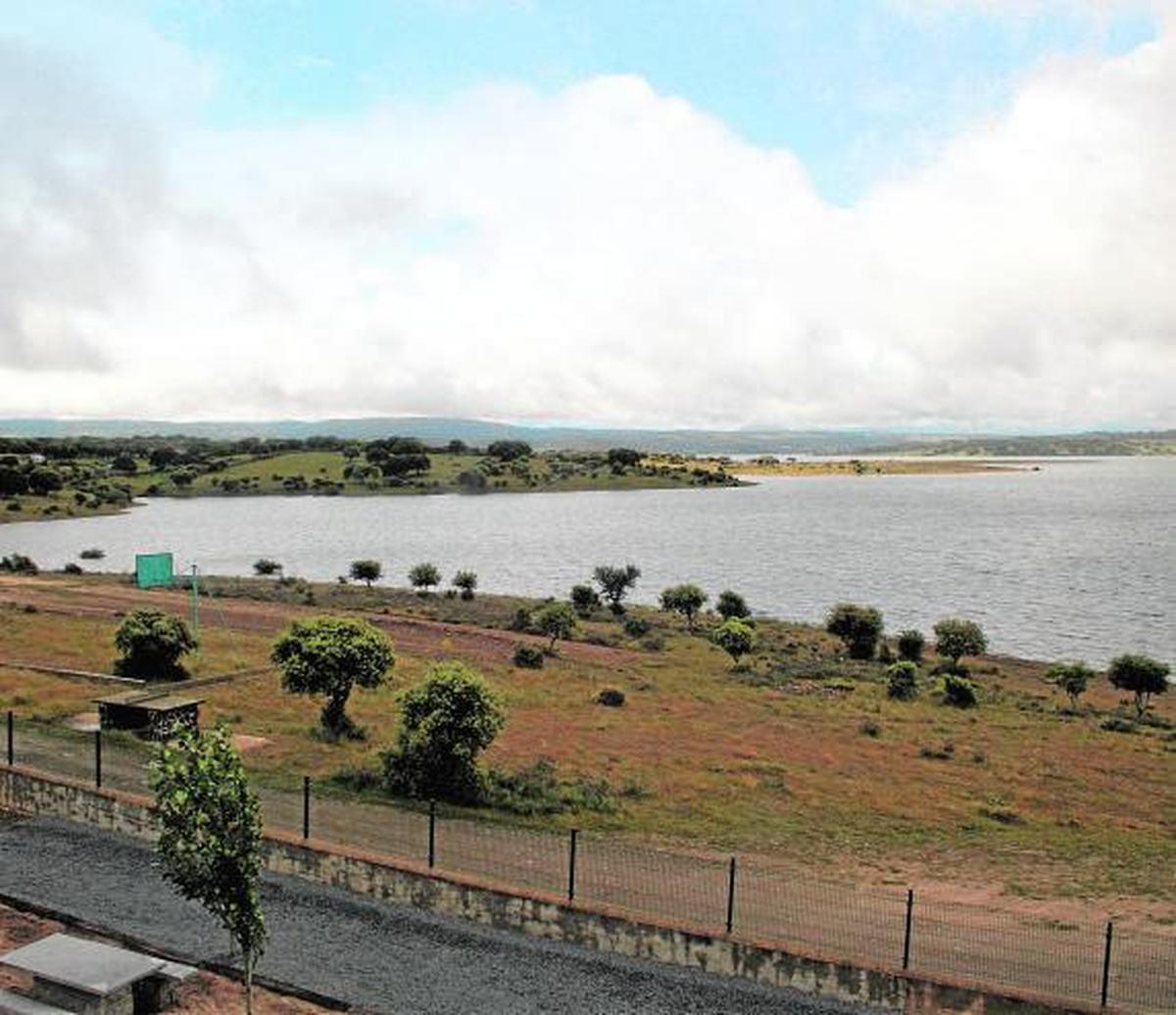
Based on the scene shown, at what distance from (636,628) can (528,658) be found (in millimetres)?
20286

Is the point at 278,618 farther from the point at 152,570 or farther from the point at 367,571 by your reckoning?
the point at 367,571

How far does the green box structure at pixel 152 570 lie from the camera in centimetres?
4344

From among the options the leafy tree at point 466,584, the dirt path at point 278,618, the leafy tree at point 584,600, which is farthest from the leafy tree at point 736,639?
the leafy tree at point 466,584

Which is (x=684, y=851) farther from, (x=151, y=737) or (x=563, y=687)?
(x=563, y=687)

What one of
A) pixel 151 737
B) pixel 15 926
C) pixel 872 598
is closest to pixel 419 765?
pixel 151 737

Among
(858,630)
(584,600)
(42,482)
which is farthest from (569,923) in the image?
(42,482)

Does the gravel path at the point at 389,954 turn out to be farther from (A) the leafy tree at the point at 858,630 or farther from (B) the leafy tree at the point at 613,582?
(B) the leafy tree at the point at 613,582

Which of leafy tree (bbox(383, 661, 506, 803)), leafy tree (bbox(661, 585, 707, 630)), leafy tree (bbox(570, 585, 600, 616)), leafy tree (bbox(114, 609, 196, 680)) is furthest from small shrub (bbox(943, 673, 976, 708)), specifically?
leafy tree (bbox(114, 609, 196, 680))

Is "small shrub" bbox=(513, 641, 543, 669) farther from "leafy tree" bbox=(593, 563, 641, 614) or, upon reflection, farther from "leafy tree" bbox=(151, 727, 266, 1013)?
"leafy tree" bbox=(151, 727, 266, 1013)

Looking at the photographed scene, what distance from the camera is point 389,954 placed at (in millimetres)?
17844

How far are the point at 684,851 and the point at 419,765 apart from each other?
793 centimetres

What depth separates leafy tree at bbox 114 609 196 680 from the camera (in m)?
41.5

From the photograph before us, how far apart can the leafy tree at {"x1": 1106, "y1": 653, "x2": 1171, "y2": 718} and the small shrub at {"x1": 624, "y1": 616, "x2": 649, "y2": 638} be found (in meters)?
29.5

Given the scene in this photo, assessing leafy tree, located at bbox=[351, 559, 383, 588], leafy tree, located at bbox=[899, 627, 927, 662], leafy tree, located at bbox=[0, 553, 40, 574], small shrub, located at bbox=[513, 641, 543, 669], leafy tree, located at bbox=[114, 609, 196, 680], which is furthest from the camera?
leafy tree, located at bbox=[351, 559, 383, 588]
